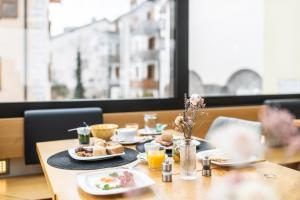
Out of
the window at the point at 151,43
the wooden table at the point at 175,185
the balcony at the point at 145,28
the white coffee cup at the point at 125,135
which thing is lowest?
the wooden table at the point at 175,185

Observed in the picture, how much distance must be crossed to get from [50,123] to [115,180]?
1332 mm

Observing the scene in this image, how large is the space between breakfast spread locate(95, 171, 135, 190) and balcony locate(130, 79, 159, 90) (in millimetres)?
1836

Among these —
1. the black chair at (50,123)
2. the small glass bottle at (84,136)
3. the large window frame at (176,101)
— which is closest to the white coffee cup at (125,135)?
the small glass bottle at (84,136)

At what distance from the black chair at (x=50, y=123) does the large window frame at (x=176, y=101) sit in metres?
0.15

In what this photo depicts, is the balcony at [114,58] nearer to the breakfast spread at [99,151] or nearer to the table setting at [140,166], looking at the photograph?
the table setting at [140,166]

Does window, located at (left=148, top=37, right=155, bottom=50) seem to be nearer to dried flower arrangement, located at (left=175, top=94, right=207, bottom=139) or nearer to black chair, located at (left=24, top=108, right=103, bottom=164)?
black chair, located at (left=24, top=108, right=103, bottom=164)

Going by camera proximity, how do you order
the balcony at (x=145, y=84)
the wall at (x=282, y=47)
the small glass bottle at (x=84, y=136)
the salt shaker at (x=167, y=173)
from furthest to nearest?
the wall at (x=282, y=47)
the balcony at (x=145, y=84)
the small glass bottle at (x=84, y=136)
the salt shaker at (x=167, y=173)

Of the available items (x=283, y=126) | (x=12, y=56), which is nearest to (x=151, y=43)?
(x=12, y=56)

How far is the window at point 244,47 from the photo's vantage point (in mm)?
3168

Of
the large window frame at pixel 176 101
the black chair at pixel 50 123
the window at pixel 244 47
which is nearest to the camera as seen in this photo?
the black chair at pixel 50 123

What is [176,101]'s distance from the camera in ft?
9.68

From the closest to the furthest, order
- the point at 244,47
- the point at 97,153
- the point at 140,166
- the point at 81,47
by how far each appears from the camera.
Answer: the point at 140,166 < the point at 97,153 < the point at 81,47 < the point at 244,47

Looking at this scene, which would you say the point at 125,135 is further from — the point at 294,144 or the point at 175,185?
the point at 294,144

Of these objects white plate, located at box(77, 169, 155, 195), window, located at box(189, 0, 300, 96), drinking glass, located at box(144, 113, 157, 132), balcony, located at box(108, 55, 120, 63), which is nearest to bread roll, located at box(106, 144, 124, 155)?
white plate, located at box(77, 169, 155, 195)
